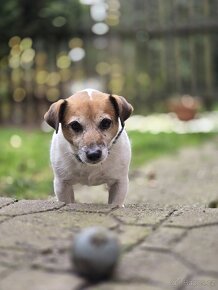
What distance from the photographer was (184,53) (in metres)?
10.9

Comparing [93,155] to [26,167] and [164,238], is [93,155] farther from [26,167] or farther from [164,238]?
[26,167]

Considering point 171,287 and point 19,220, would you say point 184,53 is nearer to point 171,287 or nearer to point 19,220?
point 19,220

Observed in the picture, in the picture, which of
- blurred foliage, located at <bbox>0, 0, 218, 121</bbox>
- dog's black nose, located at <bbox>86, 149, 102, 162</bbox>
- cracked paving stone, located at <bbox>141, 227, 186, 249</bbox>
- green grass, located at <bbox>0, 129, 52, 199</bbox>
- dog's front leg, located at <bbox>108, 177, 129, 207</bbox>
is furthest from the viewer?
blurred foliage, located at <bbox>0, 0, 218, 121</bbox>

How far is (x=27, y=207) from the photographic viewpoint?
3.03 m

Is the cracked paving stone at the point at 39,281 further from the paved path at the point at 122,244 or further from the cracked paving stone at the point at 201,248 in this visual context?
the cracked paving stone at the point at 201,248

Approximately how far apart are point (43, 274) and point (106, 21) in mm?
9038

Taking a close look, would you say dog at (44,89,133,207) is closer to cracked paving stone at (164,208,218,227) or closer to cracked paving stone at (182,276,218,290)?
cracked paving stone at (164,208,218,227)

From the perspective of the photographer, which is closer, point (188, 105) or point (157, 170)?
point (157, 170)

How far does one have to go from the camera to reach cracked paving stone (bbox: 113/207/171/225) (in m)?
2.69

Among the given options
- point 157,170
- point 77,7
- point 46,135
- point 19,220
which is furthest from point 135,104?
point 19,220

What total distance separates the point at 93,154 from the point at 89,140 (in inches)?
4.5

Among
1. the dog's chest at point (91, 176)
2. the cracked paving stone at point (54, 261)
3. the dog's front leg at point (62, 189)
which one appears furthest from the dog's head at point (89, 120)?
the cracked paving stone at point (54, 261)

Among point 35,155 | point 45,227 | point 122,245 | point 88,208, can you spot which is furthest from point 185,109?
point 122,245

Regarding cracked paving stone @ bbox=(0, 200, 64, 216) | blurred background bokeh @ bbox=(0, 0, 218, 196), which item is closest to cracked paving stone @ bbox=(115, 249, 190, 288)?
cracked paving stone @ bbox=(0, 200, 64, 216)
